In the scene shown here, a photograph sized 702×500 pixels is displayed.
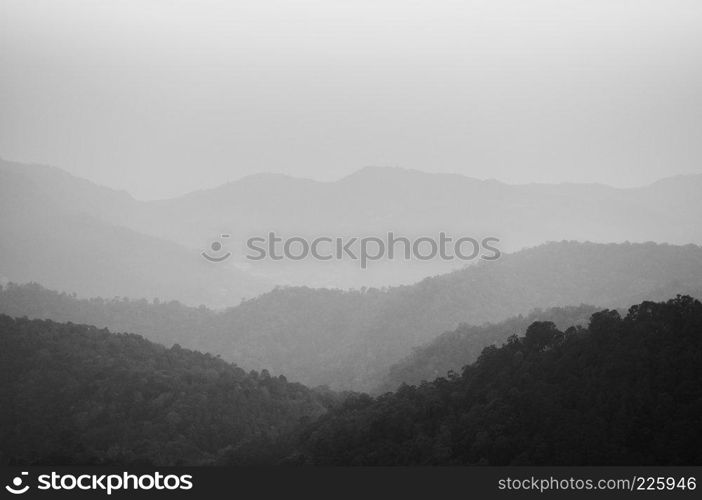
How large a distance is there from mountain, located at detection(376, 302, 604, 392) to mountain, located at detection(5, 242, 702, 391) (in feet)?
27.3

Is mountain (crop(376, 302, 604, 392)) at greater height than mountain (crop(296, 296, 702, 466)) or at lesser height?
greater

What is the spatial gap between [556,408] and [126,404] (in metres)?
21.5

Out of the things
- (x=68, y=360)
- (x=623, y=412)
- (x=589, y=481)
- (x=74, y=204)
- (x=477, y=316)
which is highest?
(x=74, y=204)

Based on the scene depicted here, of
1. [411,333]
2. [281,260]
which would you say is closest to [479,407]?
[411,333]

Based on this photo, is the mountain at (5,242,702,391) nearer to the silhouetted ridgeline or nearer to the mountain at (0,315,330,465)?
the mountain at (0,315,330,465)

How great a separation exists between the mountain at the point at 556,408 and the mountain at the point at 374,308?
106 feet

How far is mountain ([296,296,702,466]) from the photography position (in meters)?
24.5

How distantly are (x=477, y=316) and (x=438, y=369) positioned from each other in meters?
20.7

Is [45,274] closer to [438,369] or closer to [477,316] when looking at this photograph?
[477,316]

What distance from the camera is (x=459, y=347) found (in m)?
55.7

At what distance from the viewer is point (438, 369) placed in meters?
53.0

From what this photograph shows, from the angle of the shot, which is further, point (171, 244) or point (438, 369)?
point (171, 244)

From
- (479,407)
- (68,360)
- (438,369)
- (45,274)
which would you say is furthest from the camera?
(45,274)

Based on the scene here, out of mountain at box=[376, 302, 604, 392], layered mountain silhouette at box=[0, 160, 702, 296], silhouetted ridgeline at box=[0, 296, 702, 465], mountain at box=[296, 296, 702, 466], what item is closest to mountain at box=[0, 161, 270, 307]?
layered mountain silhouette at box=[0, 160, 702, 296]
